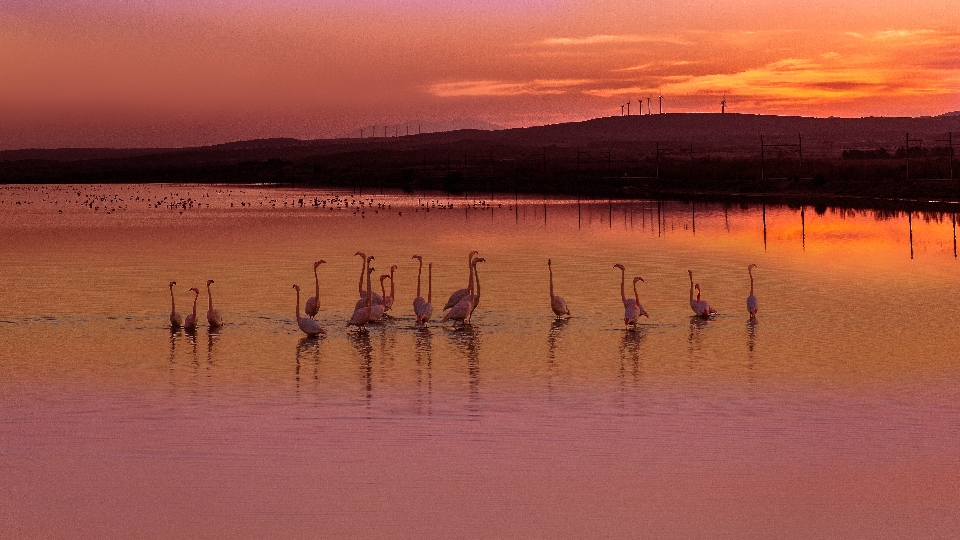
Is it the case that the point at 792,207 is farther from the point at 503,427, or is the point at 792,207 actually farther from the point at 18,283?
the point at 503,427

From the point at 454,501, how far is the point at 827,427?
3868 mm

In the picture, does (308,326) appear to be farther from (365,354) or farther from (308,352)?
(365,354)

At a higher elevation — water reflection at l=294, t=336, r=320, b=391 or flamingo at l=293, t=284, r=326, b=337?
flamingo at l=293, t=284, r=326, b=337

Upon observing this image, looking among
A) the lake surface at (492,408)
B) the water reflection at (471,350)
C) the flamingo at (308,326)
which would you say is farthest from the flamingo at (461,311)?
the flamingo at (308,326)

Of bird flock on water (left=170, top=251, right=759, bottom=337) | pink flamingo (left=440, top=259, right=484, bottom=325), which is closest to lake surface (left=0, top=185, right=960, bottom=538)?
bird flock on water (left=170, top=251, right=759, bottom=337)

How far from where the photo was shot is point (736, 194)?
62.5 meters

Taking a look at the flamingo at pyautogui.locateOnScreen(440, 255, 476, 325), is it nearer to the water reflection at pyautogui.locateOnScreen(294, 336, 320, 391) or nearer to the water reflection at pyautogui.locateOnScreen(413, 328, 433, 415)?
the water reflection at pyautogui.locateOnScreen(413, 328, 433, 415)

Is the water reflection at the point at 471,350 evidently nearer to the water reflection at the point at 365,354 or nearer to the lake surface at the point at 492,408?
the lake surface at the point at 492,408

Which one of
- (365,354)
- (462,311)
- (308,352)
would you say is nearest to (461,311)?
(462,311)

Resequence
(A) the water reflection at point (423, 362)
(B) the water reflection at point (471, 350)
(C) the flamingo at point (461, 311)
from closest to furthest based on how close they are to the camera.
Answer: (A) the water reflection at point (423, 362) < (B) the water reflection at point (471, 350) < (C) the flamingo at point (461, 311)

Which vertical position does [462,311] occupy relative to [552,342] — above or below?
above

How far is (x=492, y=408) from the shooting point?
12.2 metres

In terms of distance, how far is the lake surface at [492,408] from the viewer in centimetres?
889

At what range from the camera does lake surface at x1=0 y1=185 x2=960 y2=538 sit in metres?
8.89
